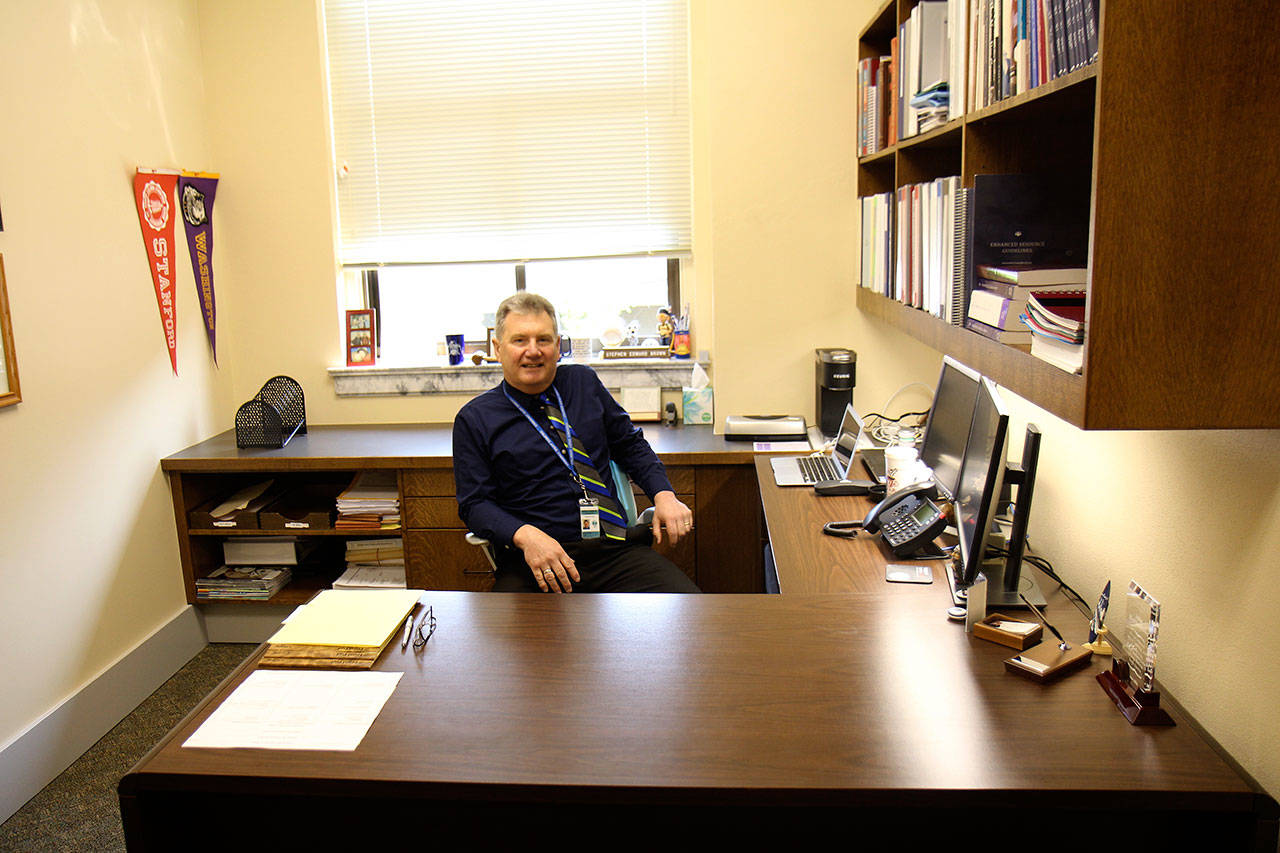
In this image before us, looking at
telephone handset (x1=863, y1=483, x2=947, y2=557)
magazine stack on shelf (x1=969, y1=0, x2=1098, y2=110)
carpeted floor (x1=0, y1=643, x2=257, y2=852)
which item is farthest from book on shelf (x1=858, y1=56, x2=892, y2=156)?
carpeted floor (x1=0, y1=643, x2=257, y2=852)

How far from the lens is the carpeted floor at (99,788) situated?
8.44 feet

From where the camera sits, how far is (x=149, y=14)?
11.8 ft

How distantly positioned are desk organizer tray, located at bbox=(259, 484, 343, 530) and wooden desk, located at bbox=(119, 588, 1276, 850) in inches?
78.3

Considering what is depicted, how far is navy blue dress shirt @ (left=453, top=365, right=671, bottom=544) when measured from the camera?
289cm

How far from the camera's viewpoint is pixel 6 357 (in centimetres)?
275

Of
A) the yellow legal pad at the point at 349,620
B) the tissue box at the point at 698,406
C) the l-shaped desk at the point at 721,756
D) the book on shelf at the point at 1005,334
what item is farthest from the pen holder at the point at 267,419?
the book on shelf at the point at 1005,334

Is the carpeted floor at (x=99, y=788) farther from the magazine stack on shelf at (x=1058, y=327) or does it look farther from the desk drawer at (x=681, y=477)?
the magazine stack on shelf at (x=1058, y=327)

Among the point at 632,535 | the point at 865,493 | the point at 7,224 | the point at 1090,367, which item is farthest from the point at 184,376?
the point at 1090,367

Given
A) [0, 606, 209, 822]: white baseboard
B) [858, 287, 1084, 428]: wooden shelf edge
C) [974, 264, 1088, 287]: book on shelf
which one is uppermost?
[974, 264, 1088, 287]: book on shelf

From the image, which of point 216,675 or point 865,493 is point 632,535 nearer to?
point 865,493

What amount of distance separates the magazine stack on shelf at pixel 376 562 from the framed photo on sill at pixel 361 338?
0.85m

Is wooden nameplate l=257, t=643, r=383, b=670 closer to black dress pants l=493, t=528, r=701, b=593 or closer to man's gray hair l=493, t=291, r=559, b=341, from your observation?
black dress pants l=493, t=528, r=701, b=593

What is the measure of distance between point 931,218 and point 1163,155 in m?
1.13

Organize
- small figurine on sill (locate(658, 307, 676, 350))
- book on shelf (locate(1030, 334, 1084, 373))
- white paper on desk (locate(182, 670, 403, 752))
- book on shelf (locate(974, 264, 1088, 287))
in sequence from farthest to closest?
small figurine on sill (locate(658, 307, 676, 350)) → book on shelf (locate(974, 264, 1088, 287)) → white paper on desk (locate(182, 670, 403, 752)) → book on shelf (locate(1030, 334, 1084, 373))
